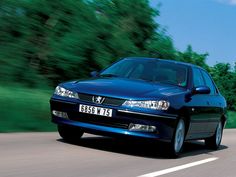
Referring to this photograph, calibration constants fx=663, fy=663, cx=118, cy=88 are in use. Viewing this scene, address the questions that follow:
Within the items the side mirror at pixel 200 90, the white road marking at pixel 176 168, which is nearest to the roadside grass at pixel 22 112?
the side mirror at pixel 200 90

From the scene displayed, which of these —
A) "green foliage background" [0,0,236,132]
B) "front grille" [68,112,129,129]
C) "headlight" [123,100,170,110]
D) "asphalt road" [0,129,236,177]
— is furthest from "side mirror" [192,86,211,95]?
"green foliage background" [0,0,236,132]

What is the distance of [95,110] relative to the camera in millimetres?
9344

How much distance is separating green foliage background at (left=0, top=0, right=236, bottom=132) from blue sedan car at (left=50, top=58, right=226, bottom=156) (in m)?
2.90

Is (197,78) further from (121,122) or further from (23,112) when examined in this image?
(23,112)

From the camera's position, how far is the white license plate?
30.5 ft

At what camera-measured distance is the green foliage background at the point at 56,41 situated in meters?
16.4

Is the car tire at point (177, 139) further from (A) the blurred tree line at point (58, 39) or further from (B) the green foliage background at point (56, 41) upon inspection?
(A) the blurred tree line at point (58, 39)

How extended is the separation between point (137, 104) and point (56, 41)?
10.6 meters

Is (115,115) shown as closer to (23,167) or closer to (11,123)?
(23,167)

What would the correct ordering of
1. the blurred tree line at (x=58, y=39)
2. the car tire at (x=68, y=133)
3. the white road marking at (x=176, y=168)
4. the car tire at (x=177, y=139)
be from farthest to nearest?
the blurred tree line at (x=58, y=39) → the car tire at (x=68, y=133) → the car tire at (x=177, y=139) → the white road marking at (x=176, y=168)

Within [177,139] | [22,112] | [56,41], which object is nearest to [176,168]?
[177,139]

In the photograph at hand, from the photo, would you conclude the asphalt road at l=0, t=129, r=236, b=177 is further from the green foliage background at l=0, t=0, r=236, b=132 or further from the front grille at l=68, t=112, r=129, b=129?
the green foliage background at l=0, t=0, r=236, b=132

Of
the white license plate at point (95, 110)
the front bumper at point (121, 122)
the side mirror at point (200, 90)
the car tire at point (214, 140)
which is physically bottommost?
the car tire at point (214, 140)

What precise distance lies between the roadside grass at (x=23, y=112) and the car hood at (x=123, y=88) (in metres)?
2.17
